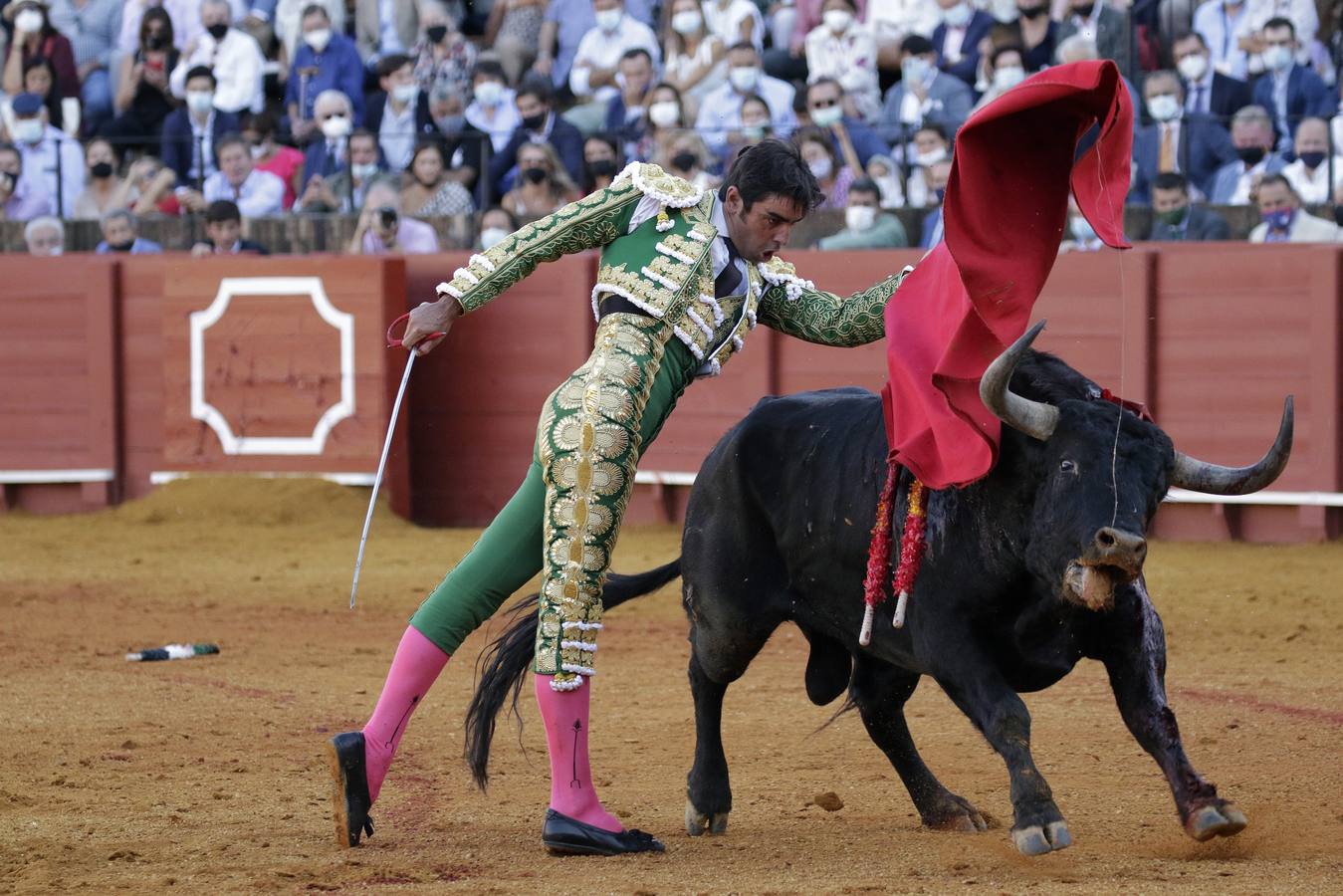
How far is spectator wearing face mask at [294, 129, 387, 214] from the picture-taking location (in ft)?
35.1

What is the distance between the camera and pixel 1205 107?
29.6 feet

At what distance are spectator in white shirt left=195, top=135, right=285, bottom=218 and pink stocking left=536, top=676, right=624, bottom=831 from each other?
805cm

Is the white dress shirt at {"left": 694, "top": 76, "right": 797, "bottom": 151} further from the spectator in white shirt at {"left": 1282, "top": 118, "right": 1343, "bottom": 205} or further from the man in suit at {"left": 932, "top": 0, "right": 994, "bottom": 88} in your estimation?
the spectator in white shirt at {"left": 1282, "top": 118, "right": 1343, "bottom": 205}

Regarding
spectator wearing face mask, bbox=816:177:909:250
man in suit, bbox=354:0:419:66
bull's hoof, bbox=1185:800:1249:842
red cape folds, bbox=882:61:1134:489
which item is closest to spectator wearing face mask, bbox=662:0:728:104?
spectator wearing face mask, bbox=816:177:909:250

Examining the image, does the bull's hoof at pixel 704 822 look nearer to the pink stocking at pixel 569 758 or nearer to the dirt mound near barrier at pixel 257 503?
the pink stocking at pixel 569 758

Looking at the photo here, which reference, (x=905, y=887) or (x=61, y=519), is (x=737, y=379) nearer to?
(x=61, y=519)

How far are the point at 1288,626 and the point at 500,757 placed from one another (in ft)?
10.1

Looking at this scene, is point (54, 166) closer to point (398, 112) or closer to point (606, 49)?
point (398, 112)

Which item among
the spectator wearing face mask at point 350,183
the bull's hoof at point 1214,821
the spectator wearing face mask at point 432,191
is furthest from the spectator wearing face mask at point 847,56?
the bull's hoof at point 1214,821

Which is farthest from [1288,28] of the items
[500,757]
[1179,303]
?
[500,757]

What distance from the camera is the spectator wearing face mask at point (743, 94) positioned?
32.8 feet

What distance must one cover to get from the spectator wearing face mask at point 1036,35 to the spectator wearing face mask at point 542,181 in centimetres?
234

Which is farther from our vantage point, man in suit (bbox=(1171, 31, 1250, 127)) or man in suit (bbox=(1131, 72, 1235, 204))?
man in suit (bbox=(1171, 31, 1250, 127))

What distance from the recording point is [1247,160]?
8.70 m
